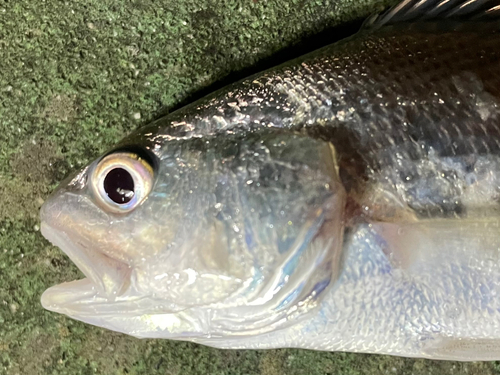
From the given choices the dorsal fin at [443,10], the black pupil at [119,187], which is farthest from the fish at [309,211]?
the dorsal fin at [443,10]

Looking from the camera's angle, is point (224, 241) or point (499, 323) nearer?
point (224, 241)

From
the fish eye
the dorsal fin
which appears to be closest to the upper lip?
the fish eye

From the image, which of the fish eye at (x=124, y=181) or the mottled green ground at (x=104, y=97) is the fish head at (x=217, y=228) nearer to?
the fish eye at (x=124, y=181)

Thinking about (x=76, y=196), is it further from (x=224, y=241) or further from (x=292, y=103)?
(x=292, y=103)

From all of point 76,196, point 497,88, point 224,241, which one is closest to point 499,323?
point 497,88

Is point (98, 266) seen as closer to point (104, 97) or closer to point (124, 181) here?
point (124, 181)

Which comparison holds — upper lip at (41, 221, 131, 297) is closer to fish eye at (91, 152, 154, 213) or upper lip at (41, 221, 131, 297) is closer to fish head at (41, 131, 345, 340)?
fish head at (41, 131, 345, 340)

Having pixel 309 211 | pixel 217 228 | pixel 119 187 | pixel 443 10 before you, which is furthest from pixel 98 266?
pixel 443 10
